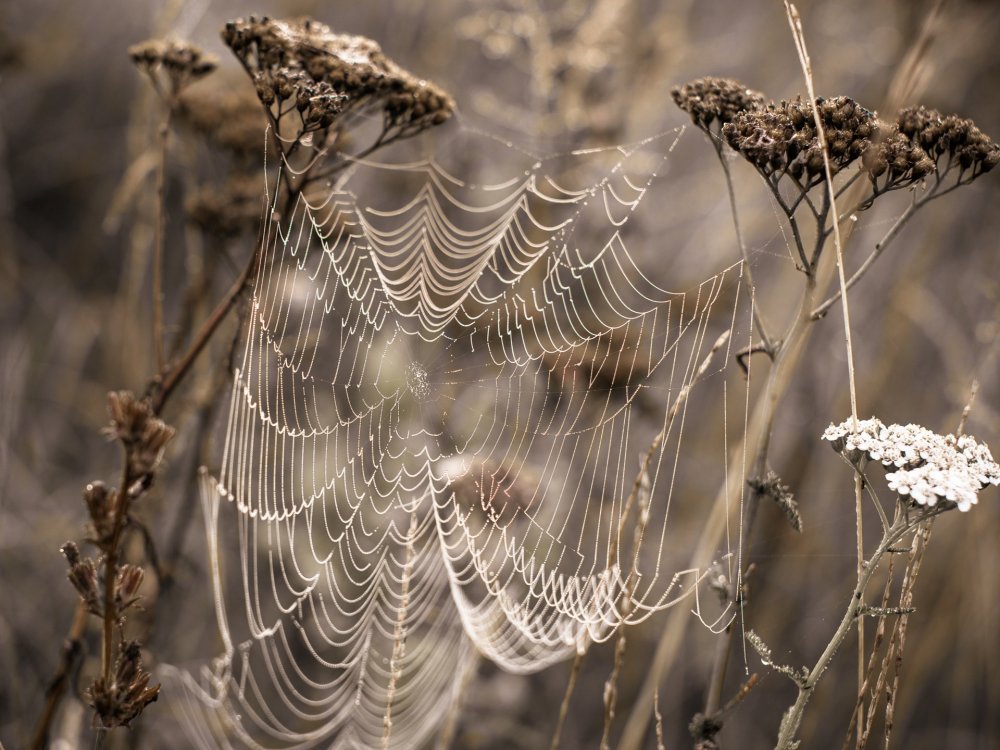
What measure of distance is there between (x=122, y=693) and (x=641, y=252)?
6.24 feet

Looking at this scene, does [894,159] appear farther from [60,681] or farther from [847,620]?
[60,681]

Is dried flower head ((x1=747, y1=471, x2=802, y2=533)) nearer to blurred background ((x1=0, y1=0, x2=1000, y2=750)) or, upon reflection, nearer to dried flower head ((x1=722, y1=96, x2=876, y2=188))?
dried flower head ((x1=722, y1=96, x2=876, y2=188))

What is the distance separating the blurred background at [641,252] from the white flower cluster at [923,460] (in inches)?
26.3

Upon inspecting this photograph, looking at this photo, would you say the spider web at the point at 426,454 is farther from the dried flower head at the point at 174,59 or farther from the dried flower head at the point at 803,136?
the dried flower head at the point at 803,136

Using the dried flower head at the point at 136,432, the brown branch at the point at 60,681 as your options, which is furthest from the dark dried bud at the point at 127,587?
the brown branch at the point at 60,681

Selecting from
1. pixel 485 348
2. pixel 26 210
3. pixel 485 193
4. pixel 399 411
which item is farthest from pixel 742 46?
pixel 26 210

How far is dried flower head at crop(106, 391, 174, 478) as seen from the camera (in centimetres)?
86

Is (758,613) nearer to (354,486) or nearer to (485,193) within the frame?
(354,486)

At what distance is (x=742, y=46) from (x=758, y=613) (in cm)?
256

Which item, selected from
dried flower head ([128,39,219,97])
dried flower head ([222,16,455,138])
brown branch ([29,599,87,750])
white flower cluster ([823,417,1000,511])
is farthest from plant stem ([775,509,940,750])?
dried flower head ([128,39,219,97])

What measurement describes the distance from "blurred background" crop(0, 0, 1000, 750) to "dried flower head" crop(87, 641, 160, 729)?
58cm

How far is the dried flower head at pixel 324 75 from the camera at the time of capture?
1.12 metres

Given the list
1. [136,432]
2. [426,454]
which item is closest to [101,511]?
[136,432]

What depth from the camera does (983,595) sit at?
2127mm
